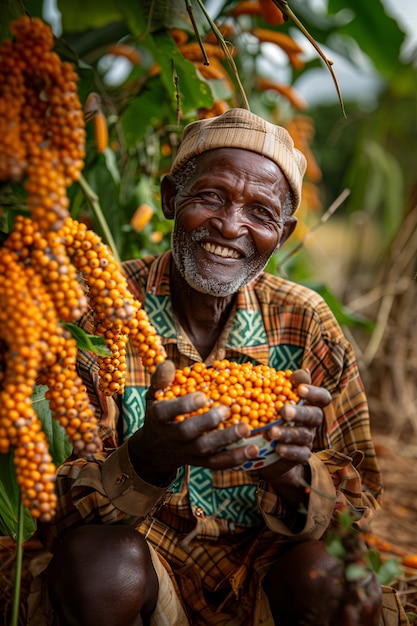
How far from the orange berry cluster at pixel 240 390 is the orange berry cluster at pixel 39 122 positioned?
45 cm

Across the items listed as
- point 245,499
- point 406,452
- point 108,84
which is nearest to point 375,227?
point 406,452

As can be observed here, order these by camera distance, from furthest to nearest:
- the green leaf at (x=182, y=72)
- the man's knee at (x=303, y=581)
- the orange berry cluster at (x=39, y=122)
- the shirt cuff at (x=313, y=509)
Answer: the green leaf at (x=182, y=72) < the shirt cuff at (x=313, y=509) < the man's knee at (x=303, y=581) < the orange berry cluster at (x=39, y=122)

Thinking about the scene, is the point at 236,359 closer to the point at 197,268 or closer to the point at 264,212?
the point at 197,268

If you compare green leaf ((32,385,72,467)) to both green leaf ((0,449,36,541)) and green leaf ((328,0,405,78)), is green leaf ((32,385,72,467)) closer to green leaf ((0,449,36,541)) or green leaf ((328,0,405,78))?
green leaf ((0,449,36,541))

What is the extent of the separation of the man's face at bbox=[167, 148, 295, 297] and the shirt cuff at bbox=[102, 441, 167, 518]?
0.52 metres

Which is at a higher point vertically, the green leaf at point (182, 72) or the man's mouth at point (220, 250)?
the green leaf at point (182, 72)

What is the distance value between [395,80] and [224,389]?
3.12 m

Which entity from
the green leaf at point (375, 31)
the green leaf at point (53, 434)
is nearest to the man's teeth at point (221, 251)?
the green leaf at point (53, 434)

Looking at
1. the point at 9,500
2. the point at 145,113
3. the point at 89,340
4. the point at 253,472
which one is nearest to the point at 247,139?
the point at 89,340

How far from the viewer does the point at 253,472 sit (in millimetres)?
1839

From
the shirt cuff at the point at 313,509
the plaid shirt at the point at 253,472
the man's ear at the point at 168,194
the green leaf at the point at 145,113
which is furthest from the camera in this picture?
the green leaf at the point at 145,113

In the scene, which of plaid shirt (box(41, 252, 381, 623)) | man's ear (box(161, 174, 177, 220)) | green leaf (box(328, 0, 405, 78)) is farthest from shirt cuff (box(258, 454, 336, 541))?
green leaf (box(328, 0, 405, 78))

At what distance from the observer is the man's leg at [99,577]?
135cm

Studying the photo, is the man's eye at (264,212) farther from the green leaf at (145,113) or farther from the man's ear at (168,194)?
the green leaf at (145,113)
